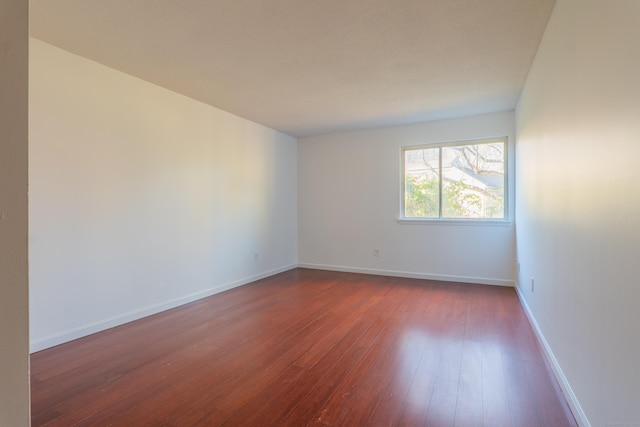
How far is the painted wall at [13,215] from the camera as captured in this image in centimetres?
55

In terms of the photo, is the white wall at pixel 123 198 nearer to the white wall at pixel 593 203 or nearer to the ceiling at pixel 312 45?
the ceiling at pixel 312 45

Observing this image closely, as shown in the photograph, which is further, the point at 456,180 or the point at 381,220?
the point at 381,220

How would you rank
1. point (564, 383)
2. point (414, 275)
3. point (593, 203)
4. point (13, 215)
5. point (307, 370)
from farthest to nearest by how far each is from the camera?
point (414, 275) < point (307, 370) < point (564, 383) < point (593, 203) < point (13, 215)

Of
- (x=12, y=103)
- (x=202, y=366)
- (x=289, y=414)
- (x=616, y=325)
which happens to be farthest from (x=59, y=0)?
(x=616, y=325)

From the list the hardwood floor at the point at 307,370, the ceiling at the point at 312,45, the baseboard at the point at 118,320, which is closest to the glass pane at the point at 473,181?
the ceiling at the point at 312,45

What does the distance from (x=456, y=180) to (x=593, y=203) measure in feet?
10.8

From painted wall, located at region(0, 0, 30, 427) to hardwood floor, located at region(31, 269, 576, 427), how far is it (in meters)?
1.31

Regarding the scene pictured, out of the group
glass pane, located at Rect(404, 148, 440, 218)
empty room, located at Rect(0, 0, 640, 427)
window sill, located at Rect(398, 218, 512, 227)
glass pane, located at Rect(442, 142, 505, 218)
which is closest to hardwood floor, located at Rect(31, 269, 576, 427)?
empty room, located at Rect(0, 0, 640, 427)

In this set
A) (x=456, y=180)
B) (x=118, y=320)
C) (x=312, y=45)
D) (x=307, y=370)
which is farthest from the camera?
(x=456, y=180)

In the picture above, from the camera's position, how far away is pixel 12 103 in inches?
22.5

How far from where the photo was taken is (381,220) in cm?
508

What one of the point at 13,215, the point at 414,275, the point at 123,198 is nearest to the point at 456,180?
the point at 414,275

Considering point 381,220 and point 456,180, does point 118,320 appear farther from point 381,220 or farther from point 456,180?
point 456,180

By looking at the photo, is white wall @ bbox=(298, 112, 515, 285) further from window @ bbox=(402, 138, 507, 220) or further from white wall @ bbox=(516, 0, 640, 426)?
white wall @ bbox=(516, 0, 640, 426)
